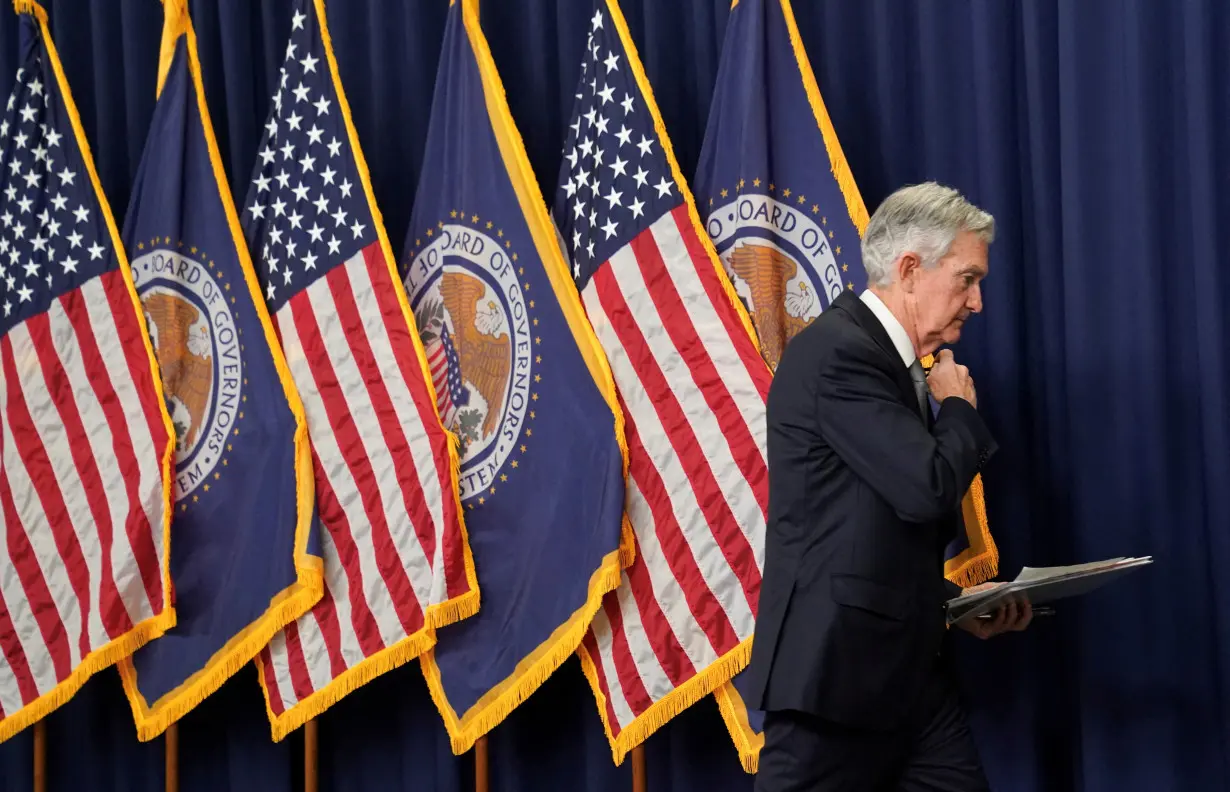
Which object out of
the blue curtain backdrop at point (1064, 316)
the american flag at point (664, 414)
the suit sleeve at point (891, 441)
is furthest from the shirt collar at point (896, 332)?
the blue curtain backdrop at point (1064, 316)

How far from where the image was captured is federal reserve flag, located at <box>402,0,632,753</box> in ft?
10.2

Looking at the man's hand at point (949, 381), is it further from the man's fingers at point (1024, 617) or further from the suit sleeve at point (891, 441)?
the man's fingers at point (1024, 617)

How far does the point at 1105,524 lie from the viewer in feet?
9.58

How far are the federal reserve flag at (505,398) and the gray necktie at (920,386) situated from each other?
1028 mm

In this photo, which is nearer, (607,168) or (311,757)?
(607,168)

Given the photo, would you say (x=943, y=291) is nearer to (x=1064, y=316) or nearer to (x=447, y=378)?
(x=1064, y=316)

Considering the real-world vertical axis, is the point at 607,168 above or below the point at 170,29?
below

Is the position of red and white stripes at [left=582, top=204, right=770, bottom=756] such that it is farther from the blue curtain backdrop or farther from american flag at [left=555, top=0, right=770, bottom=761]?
A: the blue curtain backdrop

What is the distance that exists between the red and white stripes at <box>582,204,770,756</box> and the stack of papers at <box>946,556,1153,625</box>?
0.90 metres

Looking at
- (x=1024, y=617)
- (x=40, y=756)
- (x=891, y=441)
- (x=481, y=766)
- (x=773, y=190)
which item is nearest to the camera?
(x=891, y=441)

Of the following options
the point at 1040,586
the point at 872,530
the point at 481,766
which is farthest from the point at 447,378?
the point at 1040,586

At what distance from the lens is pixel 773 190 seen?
308 centimetres

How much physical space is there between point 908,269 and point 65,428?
2.36m

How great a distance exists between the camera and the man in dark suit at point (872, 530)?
1948mm
